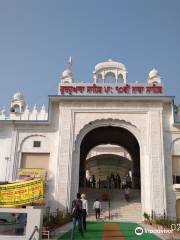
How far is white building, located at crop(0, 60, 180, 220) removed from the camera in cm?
2067

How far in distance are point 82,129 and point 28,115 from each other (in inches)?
175

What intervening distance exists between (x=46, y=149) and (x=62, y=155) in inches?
61.5

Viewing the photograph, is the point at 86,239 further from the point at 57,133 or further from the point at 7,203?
the point at 57,133

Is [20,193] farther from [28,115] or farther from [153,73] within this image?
[153,73]

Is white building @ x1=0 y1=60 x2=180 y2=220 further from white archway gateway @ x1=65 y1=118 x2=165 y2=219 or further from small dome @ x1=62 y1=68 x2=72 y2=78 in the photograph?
small dome @ x1=62 y1=68 x2=72 y2=78

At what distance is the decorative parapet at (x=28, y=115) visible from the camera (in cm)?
2281

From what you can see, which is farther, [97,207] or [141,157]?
[141,157]

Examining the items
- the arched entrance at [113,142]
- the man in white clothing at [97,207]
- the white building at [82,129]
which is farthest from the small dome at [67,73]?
the man in white clothing at [97,207]

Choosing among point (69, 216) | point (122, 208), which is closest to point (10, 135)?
point (69, 216)

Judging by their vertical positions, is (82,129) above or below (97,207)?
above

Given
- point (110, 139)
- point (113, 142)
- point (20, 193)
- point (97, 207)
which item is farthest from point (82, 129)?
point (20, 193)

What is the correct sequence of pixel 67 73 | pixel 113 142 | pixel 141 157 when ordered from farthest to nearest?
pixel 113 142 → pixel 67 73 → pixel 141 157

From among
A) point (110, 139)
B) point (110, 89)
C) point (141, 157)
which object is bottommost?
point (141, 157)

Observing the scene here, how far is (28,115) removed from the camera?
2291 centimetres
